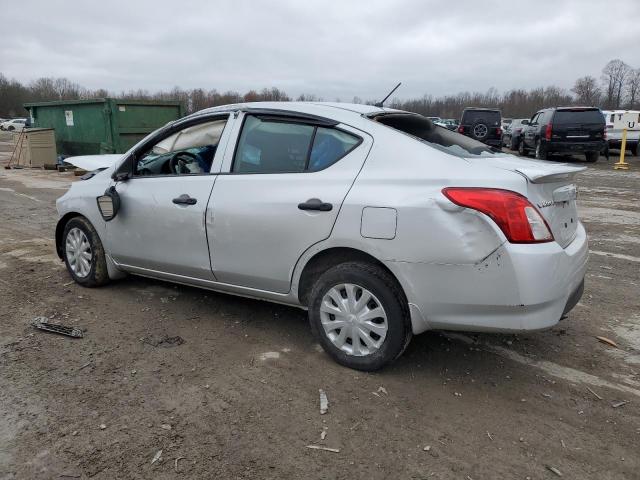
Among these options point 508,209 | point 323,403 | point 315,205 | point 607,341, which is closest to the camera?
point 508,209

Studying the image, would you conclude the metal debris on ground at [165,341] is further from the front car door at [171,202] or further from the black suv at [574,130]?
the black suv at [574,130]

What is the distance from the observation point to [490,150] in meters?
3.73

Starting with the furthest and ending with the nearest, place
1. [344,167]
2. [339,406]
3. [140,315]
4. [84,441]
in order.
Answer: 1. [140,315]
2. [344,167]
3. [339,406]
4. [84,441]

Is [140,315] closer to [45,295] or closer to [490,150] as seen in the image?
[45,295]

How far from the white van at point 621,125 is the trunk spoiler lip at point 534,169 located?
18.4 m

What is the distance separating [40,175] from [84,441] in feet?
47.2

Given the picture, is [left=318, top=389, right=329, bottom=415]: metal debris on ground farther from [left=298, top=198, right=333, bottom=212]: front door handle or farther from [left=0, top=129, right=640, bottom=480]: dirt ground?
[left=298, top=198, right=333, bottom=212]: front door handle

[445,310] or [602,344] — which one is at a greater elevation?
[445,310]

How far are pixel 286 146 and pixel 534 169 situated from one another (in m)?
1.58

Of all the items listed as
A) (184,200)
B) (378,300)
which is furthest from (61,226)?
(378,300)

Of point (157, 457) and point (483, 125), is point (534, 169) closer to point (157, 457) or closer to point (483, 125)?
point (157, 457)

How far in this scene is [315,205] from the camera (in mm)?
3199

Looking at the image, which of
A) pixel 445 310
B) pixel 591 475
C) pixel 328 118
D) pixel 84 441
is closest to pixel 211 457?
pixel 84 441

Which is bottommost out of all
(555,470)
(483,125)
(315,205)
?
(555,470)
